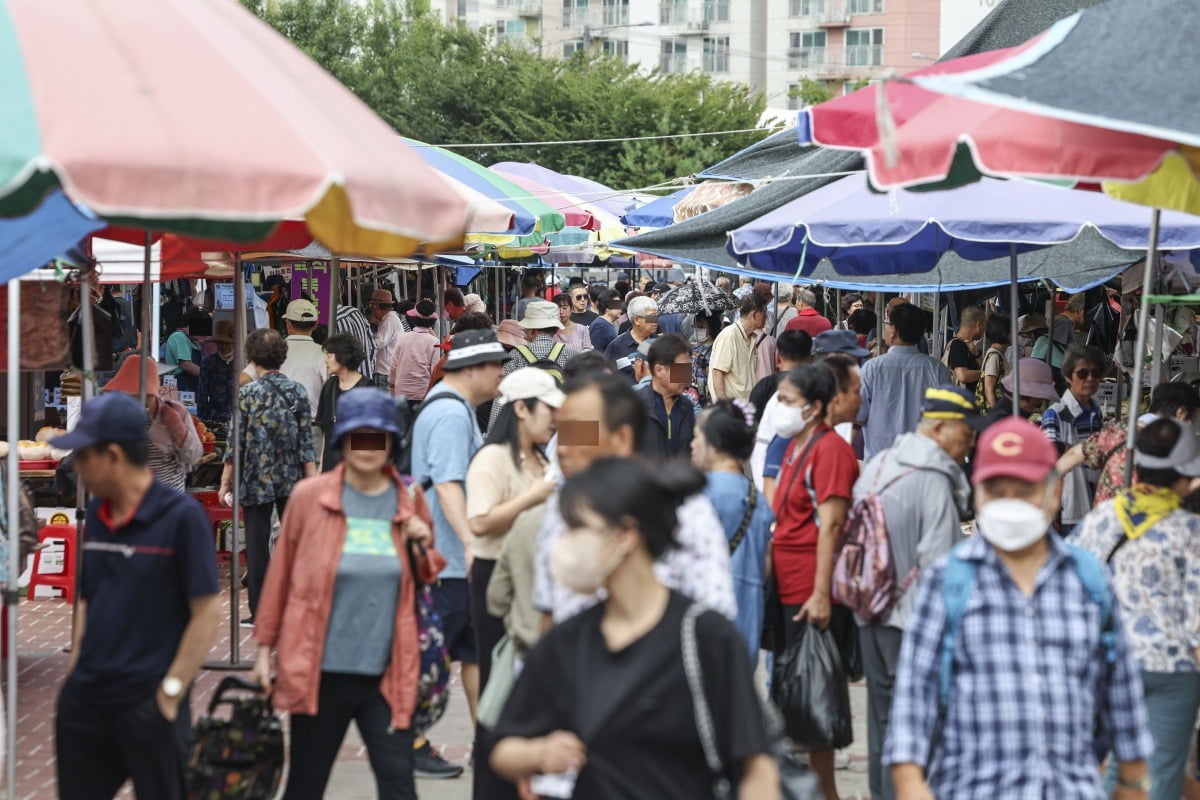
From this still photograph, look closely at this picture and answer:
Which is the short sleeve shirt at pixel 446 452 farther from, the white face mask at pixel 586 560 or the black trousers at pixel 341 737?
the white face mask at pixel 586 560

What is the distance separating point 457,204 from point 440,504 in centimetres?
218

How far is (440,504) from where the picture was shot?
21.9 ft

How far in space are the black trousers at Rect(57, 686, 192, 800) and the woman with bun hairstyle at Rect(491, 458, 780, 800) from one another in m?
1.81

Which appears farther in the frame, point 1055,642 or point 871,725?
point 871,725

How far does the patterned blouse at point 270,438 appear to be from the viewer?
958 centimetres

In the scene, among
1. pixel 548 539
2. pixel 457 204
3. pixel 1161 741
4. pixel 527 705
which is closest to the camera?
pixel 527 705

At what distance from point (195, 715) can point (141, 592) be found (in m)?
3.63

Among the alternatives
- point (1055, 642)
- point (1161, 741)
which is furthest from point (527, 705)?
point (1161, 741)

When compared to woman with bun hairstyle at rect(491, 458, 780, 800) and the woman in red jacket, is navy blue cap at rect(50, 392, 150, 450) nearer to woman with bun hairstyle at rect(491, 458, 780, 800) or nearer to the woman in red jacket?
the woman in red jacket

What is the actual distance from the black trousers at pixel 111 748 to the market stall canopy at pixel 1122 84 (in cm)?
302

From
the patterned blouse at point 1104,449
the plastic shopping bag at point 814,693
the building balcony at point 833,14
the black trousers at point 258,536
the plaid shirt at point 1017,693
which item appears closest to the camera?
the plaid shirt at point 1017,693

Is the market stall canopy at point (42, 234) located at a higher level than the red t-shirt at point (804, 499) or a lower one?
higher

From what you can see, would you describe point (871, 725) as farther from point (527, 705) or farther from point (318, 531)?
point (527, 705)

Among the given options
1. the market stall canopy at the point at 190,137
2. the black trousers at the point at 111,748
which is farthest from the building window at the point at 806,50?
the black trousers at the point at 111,748
